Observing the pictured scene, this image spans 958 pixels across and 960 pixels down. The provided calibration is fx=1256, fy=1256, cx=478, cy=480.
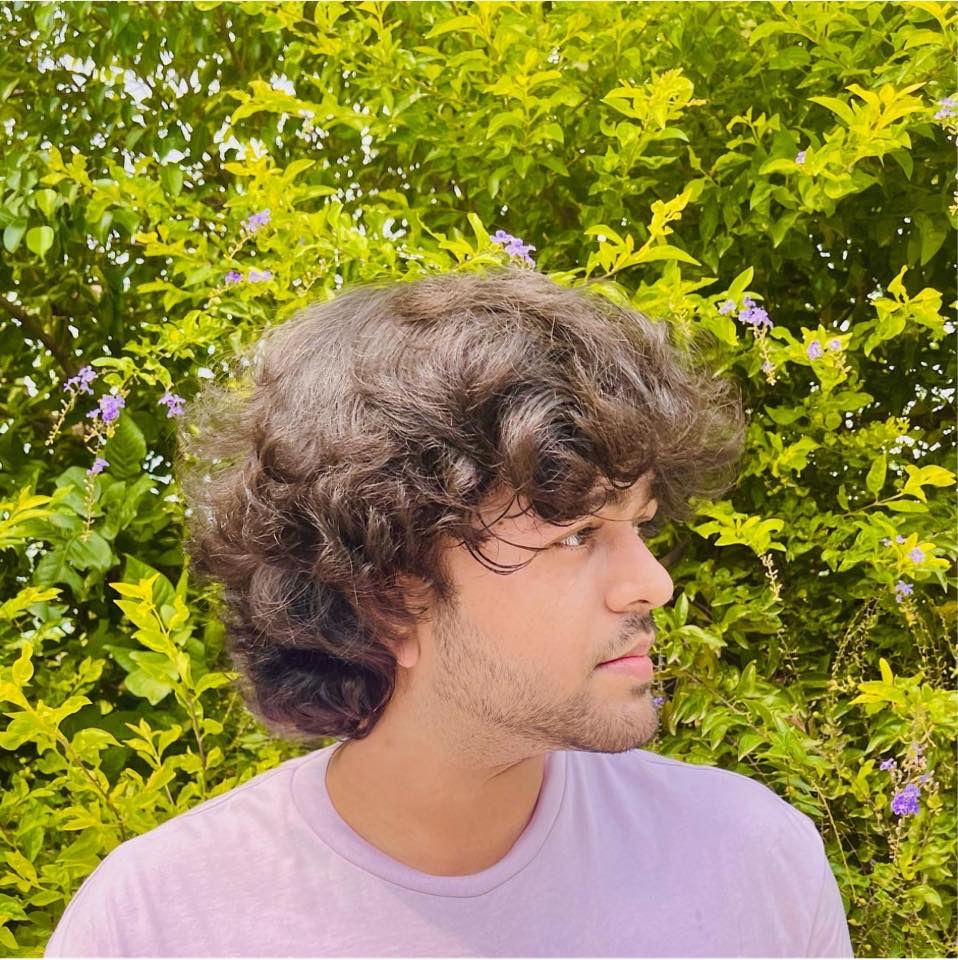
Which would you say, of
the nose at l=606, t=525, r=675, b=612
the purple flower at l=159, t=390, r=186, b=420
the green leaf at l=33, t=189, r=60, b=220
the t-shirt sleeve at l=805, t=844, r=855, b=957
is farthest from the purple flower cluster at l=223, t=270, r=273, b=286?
the t-shirt sleeve at l=805, t=844, r=855, b=957

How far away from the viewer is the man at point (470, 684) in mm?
1274

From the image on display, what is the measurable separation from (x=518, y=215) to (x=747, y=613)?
0.84 meters

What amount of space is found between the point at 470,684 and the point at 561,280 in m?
0.78

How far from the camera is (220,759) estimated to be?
1.95 metres

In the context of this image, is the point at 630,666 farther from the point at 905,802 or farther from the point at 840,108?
the point at 840,108

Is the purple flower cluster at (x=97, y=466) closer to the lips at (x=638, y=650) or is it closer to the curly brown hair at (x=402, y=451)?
the curly brown hair at (x=402, y=451)

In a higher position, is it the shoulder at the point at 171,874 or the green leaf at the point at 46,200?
the green leaf at the point at 46,200

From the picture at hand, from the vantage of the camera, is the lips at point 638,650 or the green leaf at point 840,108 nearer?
the lips at point 638,650

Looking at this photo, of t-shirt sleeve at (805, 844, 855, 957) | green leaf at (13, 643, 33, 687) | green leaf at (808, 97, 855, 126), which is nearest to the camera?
t-shirt sleeve at (805, 844, 855, 957)

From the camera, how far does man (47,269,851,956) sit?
127 centimetres

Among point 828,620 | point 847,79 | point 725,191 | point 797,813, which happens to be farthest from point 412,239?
point 797,813

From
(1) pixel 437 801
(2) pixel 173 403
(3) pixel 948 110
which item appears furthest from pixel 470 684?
(3) pixel 948 110

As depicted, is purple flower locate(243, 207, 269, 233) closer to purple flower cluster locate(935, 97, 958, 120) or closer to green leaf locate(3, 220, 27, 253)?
green leaf locate(3, 220, 27, 253)

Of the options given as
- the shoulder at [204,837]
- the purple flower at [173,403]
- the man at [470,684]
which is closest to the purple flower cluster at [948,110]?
the man at [470,684]
